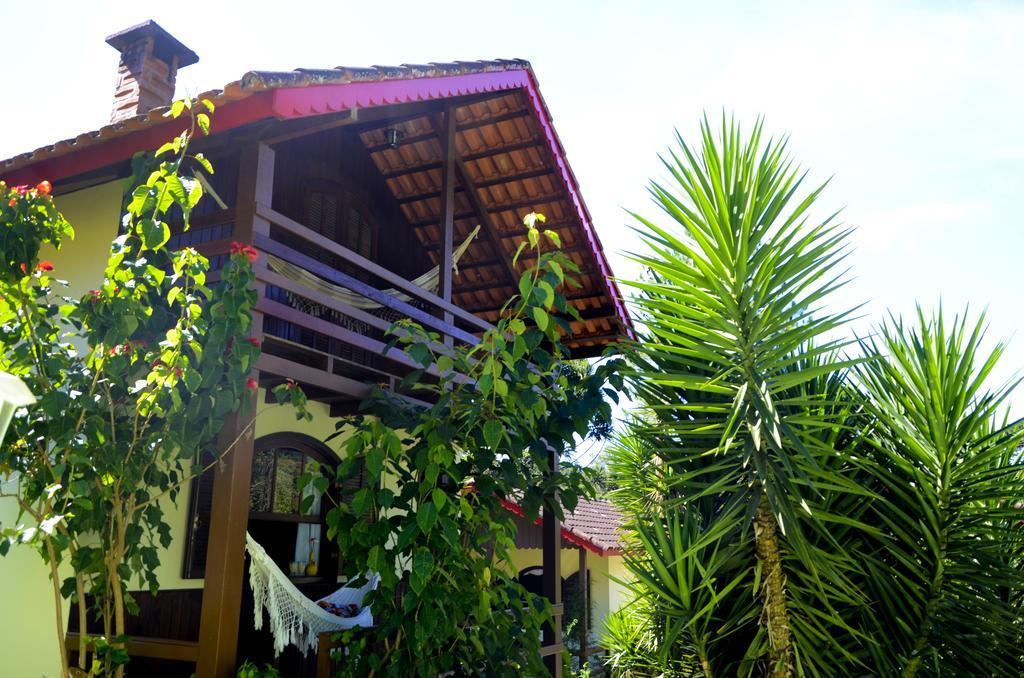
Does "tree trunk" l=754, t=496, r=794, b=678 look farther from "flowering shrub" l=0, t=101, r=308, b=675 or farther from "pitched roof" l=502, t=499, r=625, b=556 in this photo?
"pitched roof" l=502, t=499, r=625, b=556

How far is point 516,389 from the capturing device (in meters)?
4.55

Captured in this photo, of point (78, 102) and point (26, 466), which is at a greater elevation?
point (78, 102)

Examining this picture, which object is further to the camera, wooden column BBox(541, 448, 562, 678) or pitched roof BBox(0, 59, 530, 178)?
wooden column BBox(541, 448, 562, 678)

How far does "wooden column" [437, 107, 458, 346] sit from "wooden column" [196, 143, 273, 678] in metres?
2.10

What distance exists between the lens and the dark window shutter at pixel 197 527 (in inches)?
235

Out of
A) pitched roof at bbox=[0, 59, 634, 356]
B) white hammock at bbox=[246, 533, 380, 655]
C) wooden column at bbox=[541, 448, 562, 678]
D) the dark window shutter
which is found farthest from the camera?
wooden column at bbox=[541, 448, 562, 678]

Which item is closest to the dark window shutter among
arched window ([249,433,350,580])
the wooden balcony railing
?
arched window ([249,433,350,580])

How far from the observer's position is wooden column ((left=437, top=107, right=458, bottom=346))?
650cm

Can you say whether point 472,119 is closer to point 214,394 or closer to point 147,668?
point 214,394

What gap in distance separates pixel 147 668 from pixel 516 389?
2.67m

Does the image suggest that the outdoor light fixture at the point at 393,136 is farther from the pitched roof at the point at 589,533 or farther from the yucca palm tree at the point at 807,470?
the pitched roof at the point at 589,533

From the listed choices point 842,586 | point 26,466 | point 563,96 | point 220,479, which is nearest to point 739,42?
point 563,96

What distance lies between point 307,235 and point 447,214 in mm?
1869

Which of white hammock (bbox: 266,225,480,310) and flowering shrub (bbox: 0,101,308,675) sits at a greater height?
white hammock (bbox: 266,225,480,310)
